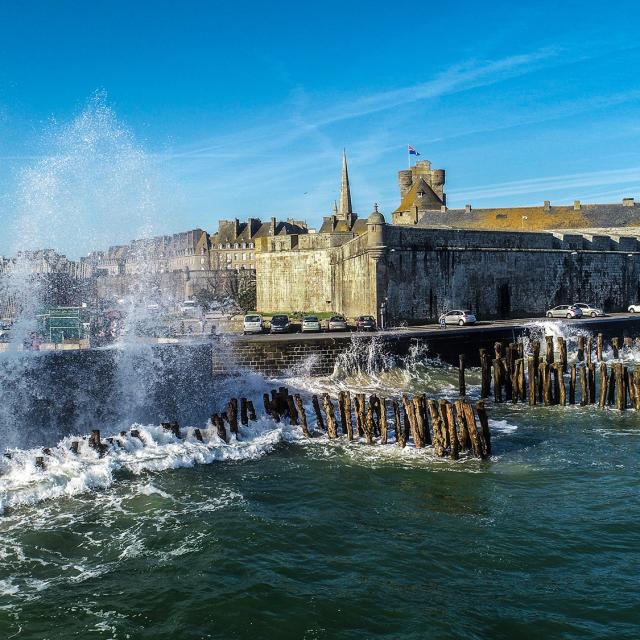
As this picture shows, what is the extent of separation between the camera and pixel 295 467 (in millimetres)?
16188

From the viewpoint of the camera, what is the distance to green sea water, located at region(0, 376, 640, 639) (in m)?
9.12

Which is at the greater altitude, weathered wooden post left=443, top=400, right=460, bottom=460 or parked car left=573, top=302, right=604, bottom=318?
parked car left=573, top=302, right=604, bottom=318

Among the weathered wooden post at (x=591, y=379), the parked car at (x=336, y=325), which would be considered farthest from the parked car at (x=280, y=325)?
the weathered wooden post at (x=591, y=379)

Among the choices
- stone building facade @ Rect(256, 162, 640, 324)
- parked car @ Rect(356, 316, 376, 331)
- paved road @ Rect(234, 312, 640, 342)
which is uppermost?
stone building facade @ Rect(256, 162, 640, 324)

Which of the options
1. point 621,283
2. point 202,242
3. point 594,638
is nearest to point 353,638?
point 594,638

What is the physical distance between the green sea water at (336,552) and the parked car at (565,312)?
1103 inches

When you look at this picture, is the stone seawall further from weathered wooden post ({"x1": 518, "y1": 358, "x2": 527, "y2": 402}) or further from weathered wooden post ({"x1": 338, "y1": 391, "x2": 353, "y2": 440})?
weathered wooden post ({"x1": 338, "y1": 391, "x2": 353, "y2": 440})

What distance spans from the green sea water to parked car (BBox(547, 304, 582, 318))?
1103 inches

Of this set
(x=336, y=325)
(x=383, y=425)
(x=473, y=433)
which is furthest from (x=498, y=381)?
(x=336, y=325)

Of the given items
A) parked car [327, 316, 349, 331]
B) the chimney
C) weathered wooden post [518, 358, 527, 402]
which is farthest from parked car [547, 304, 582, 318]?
the chimney

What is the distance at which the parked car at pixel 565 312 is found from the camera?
4281cm

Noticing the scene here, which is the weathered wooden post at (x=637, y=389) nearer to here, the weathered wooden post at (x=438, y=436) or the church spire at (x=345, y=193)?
the weathered wooden post at (x=438, y=436)

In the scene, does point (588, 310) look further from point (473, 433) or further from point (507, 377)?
point (473, 433)

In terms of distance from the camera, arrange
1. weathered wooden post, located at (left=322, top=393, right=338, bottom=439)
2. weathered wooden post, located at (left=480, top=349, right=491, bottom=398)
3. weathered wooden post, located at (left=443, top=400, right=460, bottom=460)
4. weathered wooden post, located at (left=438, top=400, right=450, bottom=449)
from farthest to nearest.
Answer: weathered wooden post, located at (left=480, top=349, right=491, bottom=398) < weathered wooden post, located at (left=322, top=393, right=338, bottom=439) < weathered wooden post, located at (left=438, top=400, right=450, bottom=449) < weathered wooden post, located at (left=443, top=400, right=460, bottom=460)
